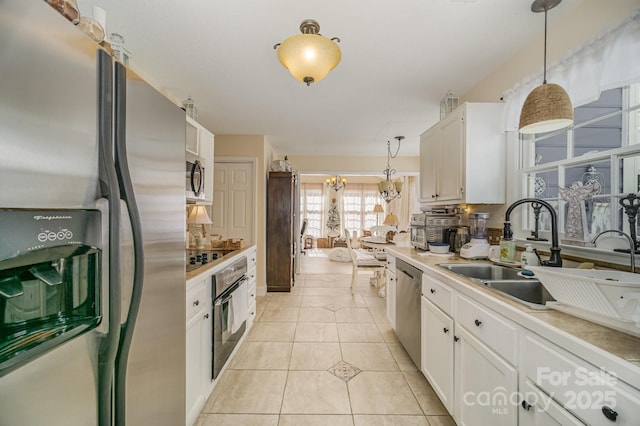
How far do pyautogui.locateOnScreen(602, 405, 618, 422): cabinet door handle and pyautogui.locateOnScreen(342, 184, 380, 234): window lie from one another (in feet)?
29.9

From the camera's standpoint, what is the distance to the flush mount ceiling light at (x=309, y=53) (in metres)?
Result: 1.30

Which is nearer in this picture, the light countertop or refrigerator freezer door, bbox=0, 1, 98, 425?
refrigerator freezer door, bbox=0, 1, 98, 425

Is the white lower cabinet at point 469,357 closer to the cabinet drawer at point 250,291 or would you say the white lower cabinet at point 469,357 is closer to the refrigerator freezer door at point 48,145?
the refrigerator freezer door at point 48,145

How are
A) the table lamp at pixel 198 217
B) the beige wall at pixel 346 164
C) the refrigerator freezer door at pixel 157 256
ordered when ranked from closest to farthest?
the refrigerator freezer door at pixel 157 256, the table lamp at pixel 198 217, the beige wall at pixel 346 164

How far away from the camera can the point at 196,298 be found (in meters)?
1.56

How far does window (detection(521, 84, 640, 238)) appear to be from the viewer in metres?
1.37

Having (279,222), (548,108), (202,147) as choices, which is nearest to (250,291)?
(202,147)

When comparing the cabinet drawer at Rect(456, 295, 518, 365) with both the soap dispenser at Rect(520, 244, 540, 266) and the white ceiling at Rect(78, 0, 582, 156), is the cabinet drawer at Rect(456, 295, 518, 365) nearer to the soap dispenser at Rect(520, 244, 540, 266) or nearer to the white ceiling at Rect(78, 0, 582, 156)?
the soap dispenser at Rect(520, 244, 540, 266)

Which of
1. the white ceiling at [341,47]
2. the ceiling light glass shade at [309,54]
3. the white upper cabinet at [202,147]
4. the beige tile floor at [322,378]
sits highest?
the white ceiling at [341,47]

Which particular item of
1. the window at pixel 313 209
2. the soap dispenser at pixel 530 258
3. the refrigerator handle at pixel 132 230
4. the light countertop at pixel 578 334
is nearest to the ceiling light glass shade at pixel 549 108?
the soap dispenser at pixel 530 258

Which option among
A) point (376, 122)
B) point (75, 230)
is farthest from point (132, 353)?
point (376, 122)

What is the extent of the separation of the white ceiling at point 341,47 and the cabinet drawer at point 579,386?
1.81 m

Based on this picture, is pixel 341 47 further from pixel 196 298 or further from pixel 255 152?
pixel 255 152

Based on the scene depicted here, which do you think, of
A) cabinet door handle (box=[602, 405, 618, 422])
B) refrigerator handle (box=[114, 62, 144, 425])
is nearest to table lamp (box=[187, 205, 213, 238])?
refrigerator handle (box=[114, 62, 144, 425])
